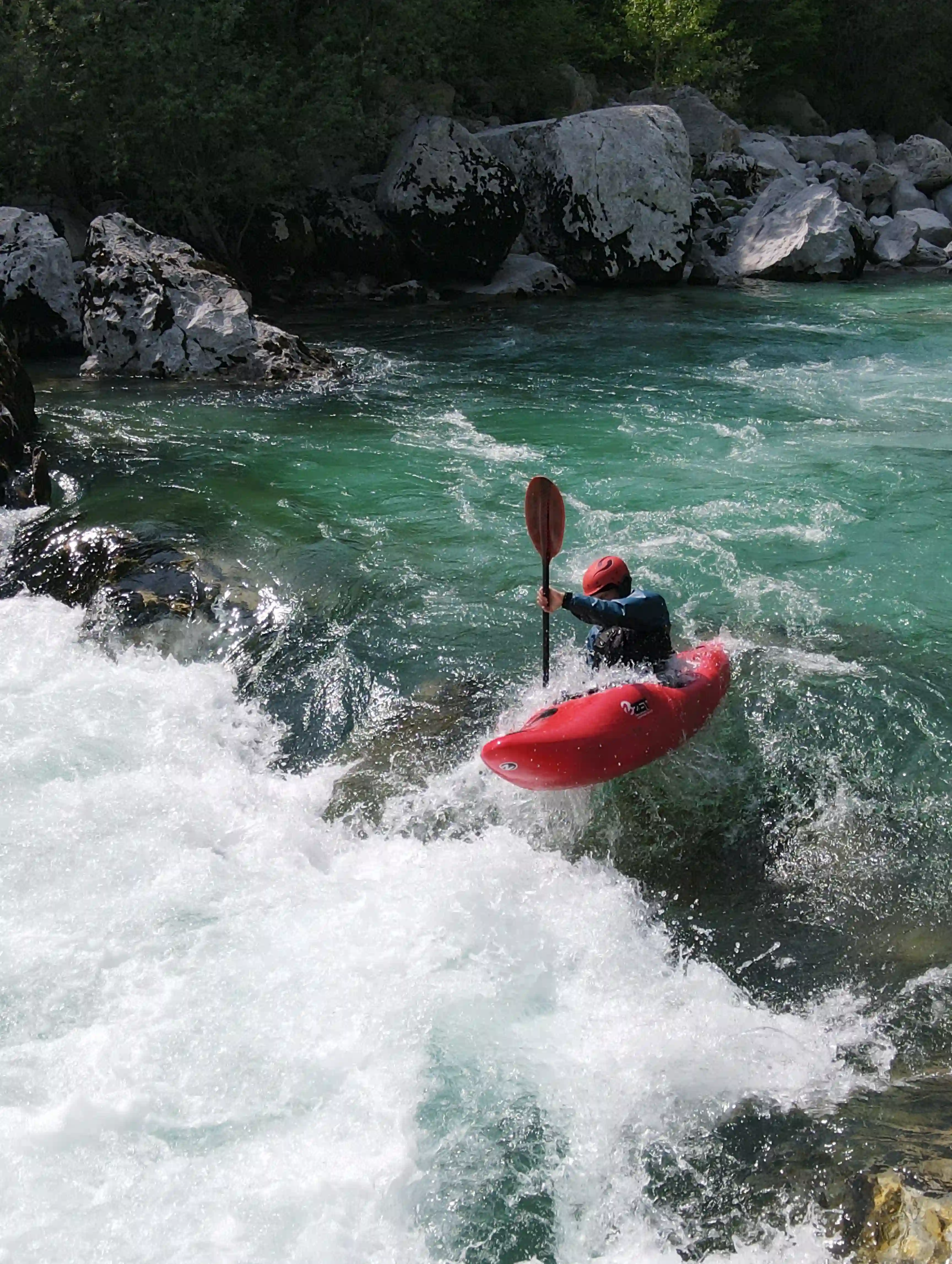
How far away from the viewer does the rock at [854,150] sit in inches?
835

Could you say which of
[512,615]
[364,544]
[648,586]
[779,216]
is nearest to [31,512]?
[364,544]

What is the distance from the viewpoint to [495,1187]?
9.62 feet

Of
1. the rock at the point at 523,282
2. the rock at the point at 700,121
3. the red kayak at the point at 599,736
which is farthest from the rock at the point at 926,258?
the red kayak at the point at 599,736

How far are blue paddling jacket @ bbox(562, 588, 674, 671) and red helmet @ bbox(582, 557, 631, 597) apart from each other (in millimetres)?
57

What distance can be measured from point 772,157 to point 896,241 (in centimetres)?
367

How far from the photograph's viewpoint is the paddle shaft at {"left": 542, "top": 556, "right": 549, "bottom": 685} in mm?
4871

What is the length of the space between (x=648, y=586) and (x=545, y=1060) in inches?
133

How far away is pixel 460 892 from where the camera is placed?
160 inches

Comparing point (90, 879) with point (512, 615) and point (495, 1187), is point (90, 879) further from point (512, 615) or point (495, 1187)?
point (512, 615)

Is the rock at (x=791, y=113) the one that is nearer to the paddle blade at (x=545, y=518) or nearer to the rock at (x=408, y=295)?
the rock at (x=408, y=295)

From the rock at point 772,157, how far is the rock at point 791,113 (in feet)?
8.64

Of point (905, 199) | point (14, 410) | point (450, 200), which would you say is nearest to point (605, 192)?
point (450, 200)

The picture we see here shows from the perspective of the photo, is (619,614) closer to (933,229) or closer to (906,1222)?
(906,1222)

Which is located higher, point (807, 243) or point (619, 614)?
point (807, 243)
